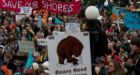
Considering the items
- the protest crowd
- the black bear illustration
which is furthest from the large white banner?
the protest crowd

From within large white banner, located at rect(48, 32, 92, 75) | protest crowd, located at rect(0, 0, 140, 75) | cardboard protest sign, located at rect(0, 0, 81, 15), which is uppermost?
large white banner, located at rect(48, 32, 92, 75)

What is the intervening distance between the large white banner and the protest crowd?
56 centimetres

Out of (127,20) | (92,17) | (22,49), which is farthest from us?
(127,20)

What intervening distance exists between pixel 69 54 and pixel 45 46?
657 centimetres

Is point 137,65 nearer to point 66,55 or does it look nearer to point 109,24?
point 66,55

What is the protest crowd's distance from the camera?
1079 centimetres

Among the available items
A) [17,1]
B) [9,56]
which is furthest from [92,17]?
[17,1]

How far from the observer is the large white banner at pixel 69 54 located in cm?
818

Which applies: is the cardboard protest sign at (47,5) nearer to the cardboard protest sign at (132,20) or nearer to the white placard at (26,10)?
the white placard at (26,10)

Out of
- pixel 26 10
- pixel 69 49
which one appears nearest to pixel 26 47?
pixel 26 10

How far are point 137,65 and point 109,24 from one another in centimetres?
1112

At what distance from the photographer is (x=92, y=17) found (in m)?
9.12

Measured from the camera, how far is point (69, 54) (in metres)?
8.41

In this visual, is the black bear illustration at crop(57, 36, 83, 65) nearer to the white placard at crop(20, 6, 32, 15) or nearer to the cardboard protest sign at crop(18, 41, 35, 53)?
the cardboard protest sign at crop(18, 41, 35, 53)
